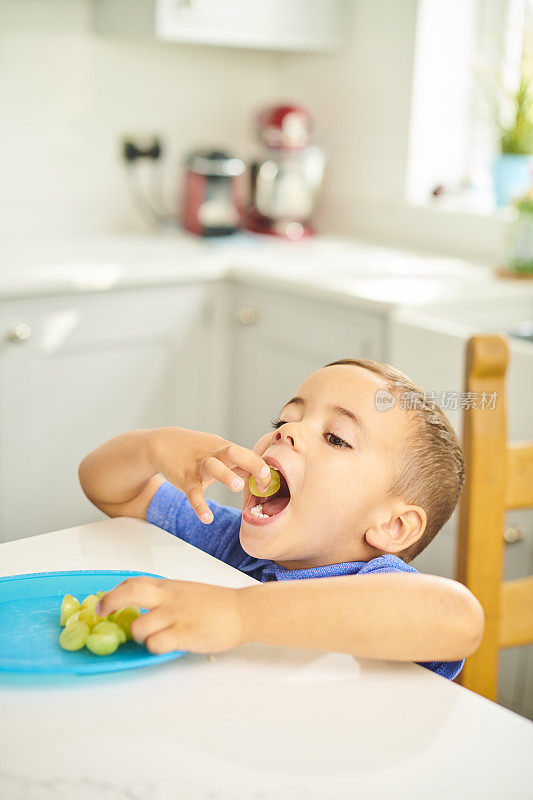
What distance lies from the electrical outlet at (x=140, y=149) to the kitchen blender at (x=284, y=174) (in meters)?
0.28

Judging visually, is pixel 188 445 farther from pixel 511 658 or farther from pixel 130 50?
pixel 130 50

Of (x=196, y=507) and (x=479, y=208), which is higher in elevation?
(x=479, y=208)

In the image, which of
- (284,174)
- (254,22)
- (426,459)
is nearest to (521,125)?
(284,174)

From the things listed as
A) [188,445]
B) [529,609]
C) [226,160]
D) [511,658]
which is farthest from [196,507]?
[226,160]

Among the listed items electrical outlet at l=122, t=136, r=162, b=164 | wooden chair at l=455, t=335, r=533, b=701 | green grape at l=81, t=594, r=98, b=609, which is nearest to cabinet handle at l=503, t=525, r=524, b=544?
wooden chair at l=455, t=335, r=533, b=701

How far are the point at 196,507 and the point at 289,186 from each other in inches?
75.7

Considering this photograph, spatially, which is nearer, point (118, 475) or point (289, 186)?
point (118, 475)

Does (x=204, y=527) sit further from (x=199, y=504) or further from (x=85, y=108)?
(x=85, y=108)

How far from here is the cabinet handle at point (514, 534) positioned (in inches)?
65.6

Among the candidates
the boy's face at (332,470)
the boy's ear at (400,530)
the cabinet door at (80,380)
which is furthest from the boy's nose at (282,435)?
the cabinet door at (80,380)

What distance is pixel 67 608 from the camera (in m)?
0.66

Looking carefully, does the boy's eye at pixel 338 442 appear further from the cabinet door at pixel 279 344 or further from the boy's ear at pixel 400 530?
the cabinet door at pixel 279 344

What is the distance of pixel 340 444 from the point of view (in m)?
0.81

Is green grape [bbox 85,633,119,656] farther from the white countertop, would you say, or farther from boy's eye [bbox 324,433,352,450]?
the white countertop
